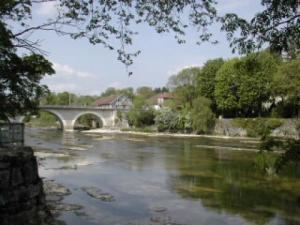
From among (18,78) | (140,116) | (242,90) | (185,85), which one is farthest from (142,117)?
(18,78)

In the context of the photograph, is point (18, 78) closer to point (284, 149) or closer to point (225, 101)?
point (284, 149)

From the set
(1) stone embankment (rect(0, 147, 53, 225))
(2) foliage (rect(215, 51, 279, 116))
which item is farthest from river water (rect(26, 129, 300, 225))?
(2) foliage (rect(215, 51, 279, 116))

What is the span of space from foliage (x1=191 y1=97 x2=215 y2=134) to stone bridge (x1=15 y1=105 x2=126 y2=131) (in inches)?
1247

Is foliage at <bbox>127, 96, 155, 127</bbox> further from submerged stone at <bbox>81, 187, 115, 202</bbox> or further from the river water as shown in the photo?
submerged stone at <bbox>81, 187, 115, 202</bbox>

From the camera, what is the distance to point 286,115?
66625 mm

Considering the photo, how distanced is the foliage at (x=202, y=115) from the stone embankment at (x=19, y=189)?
60.4 m

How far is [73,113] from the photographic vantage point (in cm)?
9556

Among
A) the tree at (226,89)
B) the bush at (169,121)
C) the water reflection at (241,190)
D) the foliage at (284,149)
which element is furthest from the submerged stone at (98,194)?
the bush at (169,121)

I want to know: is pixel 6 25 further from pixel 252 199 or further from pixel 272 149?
pixel 252 199

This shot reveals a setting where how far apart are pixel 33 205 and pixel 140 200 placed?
25.5 feet

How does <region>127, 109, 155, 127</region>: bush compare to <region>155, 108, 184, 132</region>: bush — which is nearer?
<region>155, 108, 184, 132</region>: bush

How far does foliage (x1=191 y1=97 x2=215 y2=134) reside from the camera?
234 feet

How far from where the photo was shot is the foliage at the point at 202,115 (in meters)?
71.2

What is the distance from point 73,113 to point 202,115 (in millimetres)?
34928
